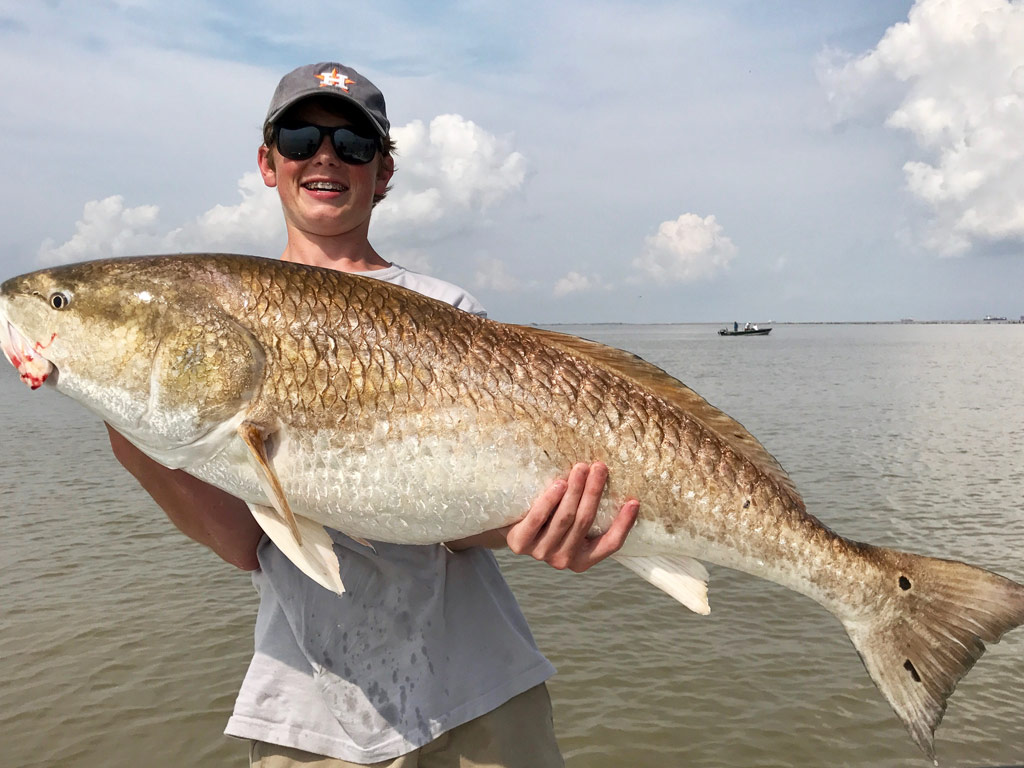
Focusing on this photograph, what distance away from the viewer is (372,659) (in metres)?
2.72

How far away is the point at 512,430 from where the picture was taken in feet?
8.62

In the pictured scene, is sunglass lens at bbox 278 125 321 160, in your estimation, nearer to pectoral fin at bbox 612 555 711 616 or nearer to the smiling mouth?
the smiling mouth

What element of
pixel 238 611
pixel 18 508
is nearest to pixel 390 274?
pixel 238 611

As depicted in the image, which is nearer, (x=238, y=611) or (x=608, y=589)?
(x=238, y=611)

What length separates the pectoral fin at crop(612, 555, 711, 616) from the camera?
111 inches

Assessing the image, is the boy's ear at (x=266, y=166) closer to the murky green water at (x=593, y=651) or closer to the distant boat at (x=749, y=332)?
the murky green water at (x=593, y=651)

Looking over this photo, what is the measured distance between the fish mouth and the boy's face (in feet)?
3.63

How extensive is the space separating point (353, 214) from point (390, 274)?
12.5 inches

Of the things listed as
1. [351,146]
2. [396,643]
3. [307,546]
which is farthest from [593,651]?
[351,146]

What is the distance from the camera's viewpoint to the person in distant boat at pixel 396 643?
2.67 meters

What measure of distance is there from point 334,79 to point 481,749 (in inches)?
108

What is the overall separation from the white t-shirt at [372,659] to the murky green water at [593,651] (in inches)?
201

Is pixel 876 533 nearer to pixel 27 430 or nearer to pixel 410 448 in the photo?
pixel 410 448

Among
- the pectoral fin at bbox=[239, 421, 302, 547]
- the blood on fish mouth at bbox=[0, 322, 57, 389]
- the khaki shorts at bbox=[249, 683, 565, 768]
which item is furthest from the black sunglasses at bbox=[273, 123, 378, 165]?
the khaki shorts at bbox=[249, 683, 565, 768]
